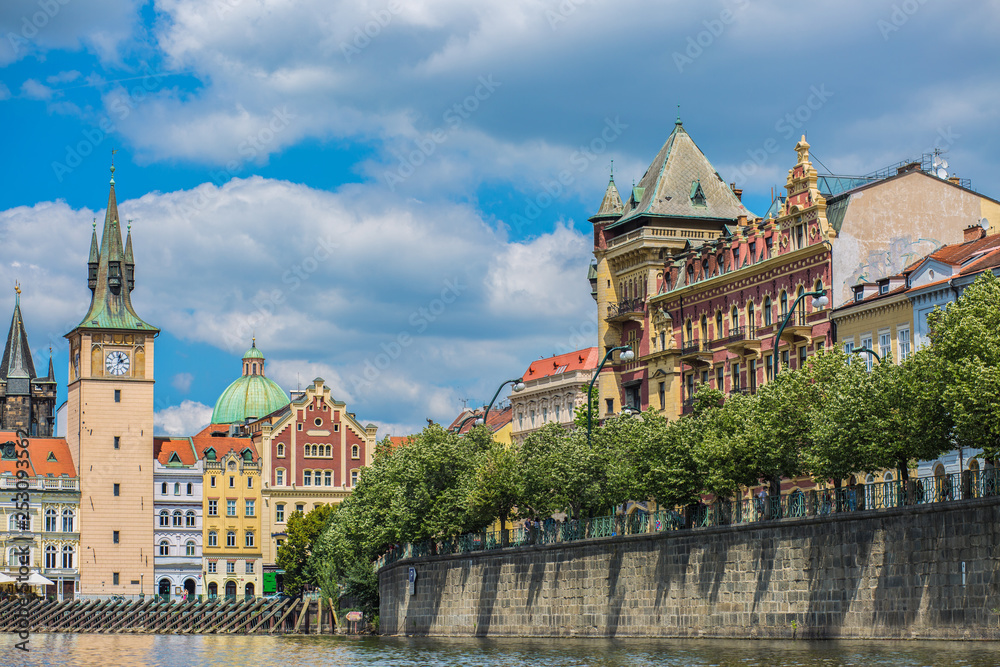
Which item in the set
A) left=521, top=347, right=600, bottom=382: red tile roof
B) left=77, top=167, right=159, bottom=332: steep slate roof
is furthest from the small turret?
left=521, top=347, right=600, bottom=382: red tile roof

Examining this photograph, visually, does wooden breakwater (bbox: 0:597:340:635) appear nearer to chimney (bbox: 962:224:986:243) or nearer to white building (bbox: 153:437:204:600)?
white building (bbox: 153:437:204:600)

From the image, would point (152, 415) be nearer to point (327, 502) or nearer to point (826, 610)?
point (327, 502)

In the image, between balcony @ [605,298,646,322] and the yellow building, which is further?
the yellow building

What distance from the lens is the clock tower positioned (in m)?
166

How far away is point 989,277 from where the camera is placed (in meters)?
61.0

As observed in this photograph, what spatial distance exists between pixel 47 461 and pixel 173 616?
38.0 m

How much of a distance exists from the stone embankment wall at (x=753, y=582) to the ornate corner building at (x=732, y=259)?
11432 mm

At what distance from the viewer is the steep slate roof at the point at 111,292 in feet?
570

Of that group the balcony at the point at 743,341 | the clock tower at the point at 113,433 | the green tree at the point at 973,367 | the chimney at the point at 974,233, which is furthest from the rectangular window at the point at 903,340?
the clock tower at the point at 113,433

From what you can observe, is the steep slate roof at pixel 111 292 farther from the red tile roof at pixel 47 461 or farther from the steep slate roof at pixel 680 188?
the steep slate roof at pixel 680 188

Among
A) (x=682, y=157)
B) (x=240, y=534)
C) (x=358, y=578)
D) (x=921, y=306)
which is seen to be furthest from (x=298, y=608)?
(x=921, y=306)

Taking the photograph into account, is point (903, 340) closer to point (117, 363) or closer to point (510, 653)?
point (510, 653)

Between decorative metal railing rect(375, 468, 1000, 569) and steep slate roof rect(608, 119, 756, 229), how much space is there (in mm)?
28562

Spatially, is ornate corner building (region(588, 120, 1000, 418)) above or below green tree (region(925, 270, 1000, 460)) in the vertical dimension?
above
